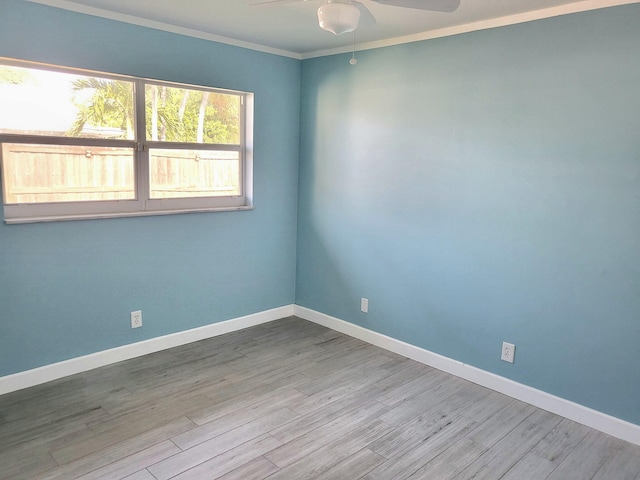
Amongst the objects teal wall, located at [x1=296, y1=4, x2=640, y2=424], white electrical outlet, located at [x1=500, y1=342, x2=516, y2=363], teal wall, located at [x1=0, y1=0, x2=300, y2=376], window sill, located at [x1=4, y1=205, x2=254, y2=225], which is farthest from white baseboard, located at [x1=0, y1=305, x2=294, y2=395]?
white electrical outlet, located at [x1=500, y1=342, x2=516, y2=363]

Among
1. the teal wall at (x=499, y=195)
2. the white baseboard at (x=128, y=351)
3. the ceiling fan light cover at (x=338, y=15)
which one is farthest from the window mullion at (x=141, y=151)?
the ceiling fan light cover at (x=338, y=15)

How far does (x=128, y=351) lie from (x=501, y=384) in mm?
2591

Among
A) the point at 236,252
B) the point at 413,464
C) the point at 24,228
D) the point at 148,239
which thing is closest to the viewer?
the point at 413,464

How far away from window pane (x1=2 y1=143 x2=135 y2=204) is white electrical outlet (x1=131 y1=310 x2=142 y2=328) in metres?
0.83

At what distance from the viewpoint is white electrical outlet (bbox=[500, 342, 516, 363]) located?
3.01 m

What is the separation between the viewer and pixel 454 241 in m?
3.24

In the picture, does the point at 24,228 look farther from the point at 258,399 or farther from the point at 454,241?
the point at 454,241

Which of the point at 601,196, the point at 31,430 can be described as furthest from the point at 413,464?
the point at 31,430

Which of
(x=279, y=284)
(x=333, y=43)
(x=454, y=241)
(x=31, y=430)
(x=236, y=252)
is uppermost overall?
(x=333, y=43)

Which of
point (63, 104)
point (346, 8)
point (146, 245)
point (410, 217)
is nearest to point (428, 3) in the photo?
point (346, 8)

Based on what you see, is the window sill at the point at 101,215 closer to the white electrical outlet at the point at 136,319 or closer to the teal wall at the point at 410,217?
the teal wall at the point at 410,217

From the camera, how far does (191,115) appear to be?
3604 millimetres

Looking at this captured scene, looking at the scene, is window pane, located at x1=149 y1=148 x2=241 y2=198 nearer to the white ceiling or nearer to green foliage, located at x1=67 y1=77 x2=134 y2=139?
green foliage, located at x1=67 y1=77 x2=134 y2=139

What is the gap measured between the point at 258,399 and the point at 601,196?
231 centimetres
